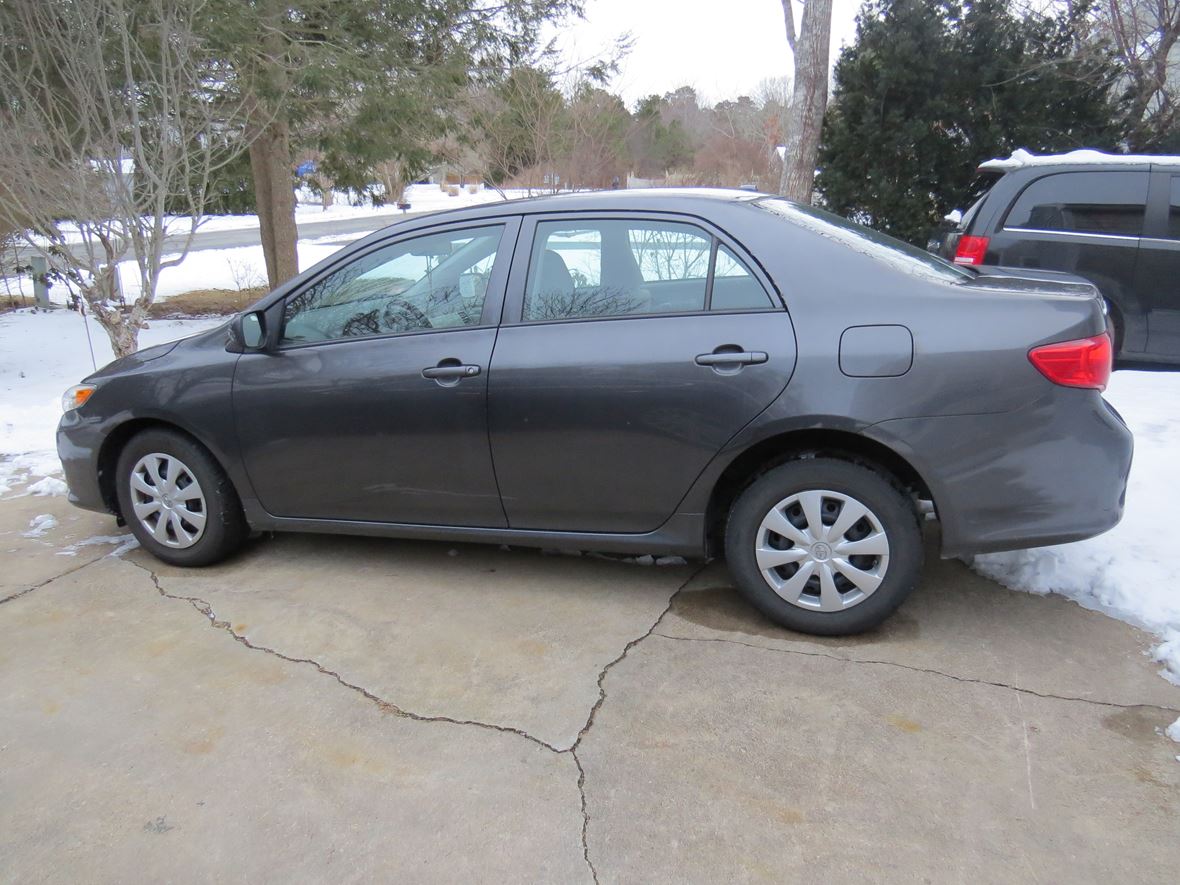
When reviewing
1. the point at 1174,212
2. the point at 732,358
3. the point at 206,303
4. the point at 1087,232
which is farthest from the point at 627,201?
the point at 206,303

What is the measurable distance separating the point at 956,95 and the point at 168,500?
10281 mm

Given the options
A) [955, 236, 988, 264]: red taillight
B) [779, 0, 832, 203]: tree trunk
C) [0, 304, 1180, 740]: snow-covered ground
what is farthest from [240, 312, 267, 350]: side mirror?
[779, 0, 832, 203]: tree trunk

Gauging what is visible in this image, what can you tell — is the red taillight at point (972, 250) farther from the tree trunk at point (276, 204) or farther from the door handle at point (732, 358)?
the tree trunk at point (276, 204)

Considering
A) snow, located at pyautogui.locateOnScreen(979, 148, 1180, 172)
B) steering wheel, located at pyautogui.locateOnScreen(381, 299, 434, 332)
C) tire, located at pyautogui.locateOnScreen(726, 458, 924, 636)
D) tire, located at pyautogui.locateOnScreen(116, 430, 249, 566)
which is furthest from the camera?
snow, located at pyautogui.locateOnScreen(979, 148, 1180, 172)

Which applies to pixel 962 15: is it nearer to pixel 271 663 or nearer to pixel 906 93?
pixel 906 93

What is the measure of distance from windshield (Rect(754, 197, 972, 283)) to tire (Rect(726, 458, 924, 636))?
0.80m

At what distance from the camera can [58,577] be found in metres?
4.29

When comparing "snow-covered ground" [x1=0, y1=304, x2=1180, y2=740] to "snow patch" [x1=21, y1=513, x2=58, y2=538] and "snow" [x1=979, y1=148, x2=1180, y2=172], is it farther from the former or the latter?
"snow" [x1=979, y1=148, x2=1180, y2=172]

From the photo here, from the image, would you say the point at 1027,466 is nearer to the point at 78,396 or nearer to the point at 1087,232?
the point at 78,396

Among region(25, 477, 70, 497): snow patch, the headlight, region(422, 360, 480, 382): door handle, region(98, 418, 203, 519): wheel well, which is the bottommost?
Answer: region(25, 477, 70, 497): snow patch

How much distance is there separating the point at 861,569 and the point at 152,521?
326cm

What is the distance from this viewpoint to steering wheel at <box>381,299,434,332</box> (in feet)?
12.6

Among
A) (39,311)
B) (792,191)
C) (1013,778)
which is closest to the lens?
(1013,778)

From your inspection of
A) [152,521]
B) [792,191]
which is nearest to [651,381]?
[152,521]
